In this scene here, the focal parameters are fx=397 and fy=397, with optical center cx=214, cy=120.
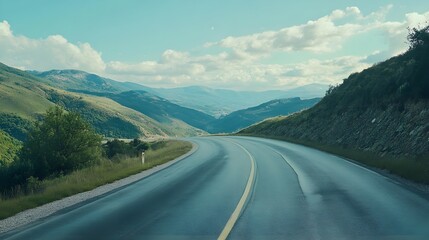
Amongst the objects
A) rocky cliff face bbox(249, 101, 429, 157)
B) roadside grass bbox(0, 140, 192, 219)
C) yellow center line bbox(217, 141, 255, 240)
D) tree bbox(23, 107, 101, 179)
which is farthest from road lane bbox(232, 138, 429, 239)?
tree bbox(23, 107, 101, 179)

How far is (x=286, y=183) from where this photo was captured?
1392 cm

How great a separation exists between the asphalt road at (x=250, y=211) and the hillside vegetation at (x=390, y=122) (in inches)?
146

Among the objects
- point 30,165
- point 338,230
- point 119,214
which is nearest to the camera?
point 338,230

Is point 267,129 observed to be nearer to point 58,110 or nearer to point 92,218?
point 58,110

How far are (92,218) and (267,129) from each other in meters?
55.8

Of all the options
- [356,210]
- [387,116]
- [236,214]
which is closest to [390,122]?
[387,116]

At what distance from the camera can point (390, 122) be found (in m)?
24.0

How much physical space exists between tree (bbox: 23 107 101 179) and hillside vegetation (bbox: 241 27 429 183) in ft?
55.3

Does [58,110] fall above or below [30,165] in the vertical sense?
above

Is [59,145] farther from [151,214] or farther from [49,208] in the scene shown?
[151,214]

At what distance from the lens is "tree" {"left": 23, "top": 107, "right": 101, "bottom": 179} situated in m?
25.8

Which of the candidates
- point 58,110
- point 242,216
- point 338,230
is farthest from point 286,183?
point 58,110

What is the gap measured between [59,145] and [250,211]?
20005 millimetres

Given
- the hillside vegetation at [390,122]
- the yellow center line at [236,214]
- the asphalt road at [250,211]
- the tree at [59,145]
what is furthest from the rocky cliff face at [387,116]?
the tree at [59,145]
